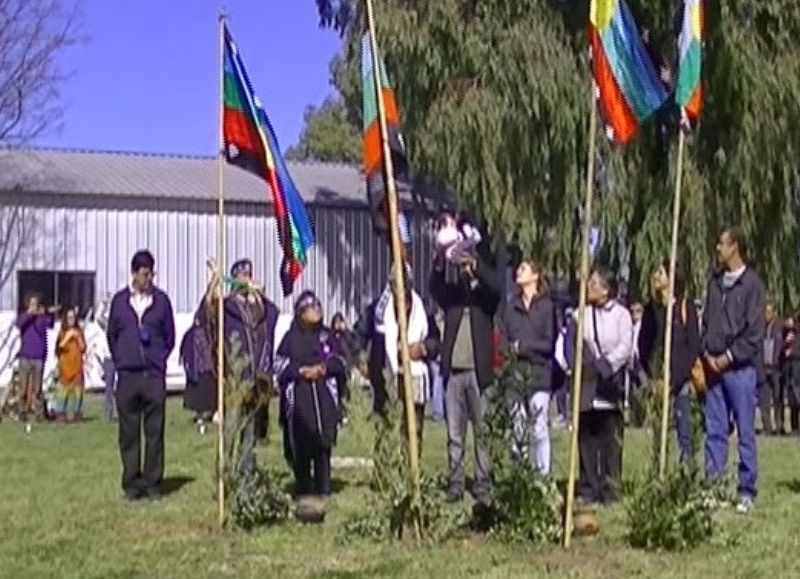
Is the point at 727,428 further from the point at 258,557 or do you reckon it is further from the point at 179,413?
the point at 179,413

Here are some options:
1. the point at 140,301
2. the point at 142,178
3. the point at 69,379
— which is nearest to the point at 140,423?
the point at 140,301

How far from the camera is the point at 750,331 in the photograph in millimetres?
13023

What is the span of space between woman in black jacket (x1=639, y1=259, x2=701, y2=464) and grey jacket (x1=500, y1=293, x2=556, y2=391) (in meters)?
0.80

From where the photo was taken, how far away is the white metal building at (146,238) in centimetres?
4000

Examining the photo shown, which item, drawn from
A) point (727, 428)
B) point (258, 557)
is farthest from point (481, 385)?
point (258, 557)

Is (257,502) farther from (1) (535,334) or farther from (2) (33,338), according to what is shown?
(2) (33,338)

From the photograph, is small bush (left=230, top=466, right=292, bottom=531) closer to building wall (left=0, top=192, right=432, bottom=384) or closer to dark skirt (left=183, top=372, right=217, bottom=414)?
dark skirt (left=183, top=372, right=217, bottom=414)

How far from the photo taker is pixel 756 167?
26.1 meters

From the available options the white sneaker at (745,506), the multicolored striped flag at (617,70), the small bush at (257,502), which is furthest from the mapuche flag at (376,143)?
the white sneaker at (745,506)

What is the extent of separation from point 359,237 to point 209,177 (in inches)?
161

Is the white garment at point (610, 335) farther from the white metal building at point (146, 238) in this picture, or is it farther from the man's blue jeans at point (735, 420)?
the white metal building at point (146, 238)

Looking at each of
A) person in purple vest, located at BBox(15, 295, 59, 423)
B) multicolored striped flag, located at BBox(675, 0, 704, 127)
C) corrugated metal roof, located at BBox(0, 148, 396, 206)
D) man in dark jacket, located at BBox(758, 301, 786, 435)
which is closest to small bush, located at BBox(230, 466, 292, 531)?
multicolored striped flag, located at BBox(675, 0, 704, 127)

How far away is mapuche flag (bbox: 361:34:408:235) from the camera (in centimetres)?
1183

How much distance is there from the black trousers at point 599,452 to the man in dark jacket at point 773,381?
35.9 feet
